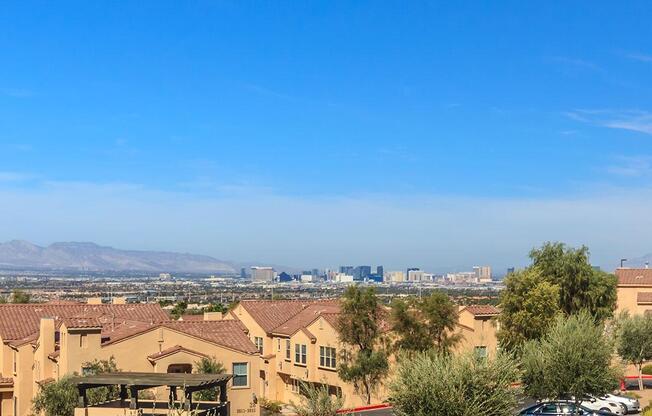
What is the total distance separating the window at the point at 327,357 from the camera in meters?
55.3

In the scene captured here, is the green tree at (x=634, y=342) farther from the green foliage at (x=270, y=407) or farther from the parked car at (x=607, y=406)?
the green foliage at (x=270, y=407)

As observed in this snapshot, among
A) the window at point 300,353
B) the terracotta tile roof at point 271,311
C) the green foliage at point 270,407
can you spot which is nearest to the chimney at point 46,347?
the green foliage at point 270,407

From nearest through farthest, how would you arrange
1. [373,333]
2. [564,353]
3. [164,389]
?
[564,353]
[164,389]
[373,333]

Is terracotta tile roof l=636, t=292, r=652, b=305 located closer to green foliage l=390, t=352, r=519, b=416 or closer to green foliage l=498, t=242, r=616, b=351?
green foliage l=498, t=242, r=616, b=351

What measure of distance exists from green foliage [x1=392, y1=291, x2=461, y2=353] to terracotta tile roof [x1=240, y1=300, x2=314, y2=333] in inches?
499

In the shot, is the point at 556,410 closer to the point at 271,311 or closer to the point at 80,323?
the point at 80,323

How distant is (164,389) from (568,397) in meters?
18.9

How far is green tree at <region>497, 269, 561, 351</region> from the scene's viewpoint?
53750mm

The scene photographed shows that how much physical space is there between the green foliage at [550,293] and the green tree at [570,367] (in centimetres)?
1354

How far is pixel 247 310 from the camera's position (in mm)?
64750

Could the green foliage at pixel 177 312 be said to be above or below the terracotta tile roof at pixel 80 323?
below

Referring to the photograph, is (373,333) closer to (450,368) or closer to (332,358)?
(332,358)

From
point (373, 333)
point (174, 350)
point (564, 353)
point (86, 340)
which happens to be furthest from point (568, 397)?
point (86, 340)

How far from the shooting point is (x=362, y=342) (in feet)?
175
